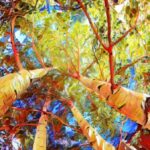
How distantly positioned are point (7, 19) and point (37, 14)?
1.31 ft

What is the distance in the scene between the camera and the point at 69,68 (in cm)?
257

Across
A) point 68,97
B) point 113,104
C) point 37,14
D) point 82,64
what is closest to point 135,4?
point 113,104

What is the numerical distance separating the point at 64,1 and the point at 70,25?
210 mm

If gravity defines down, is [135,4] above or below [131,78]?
above

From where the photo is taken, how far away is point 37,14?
2.68 metres

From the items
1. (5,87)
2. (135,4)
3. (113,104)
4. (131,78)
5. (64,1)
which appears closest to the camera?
(113,104)

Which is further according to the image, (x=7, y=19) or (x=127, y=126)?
(x=127, y=126)

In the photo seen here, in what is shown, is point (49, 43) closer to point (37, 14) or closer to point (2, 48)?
point (37, 14)

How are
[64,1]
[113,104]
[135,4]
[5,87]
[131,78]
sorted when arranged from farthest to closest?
1. [131,78]
2. [64,1]
3. [135,4]
4. [5,87]
5. [113,104]

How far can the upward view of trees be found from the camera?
6.24 feet

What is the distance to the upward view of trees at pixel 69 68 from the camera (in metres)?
1.90

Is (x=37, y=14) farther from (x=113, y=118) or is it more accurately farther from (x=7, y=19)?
(x=113, y=118)

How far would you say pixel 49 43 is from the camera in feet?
8.87

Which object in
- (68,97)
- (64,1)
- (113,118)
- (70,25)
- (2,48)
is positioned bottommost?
(113,118)
